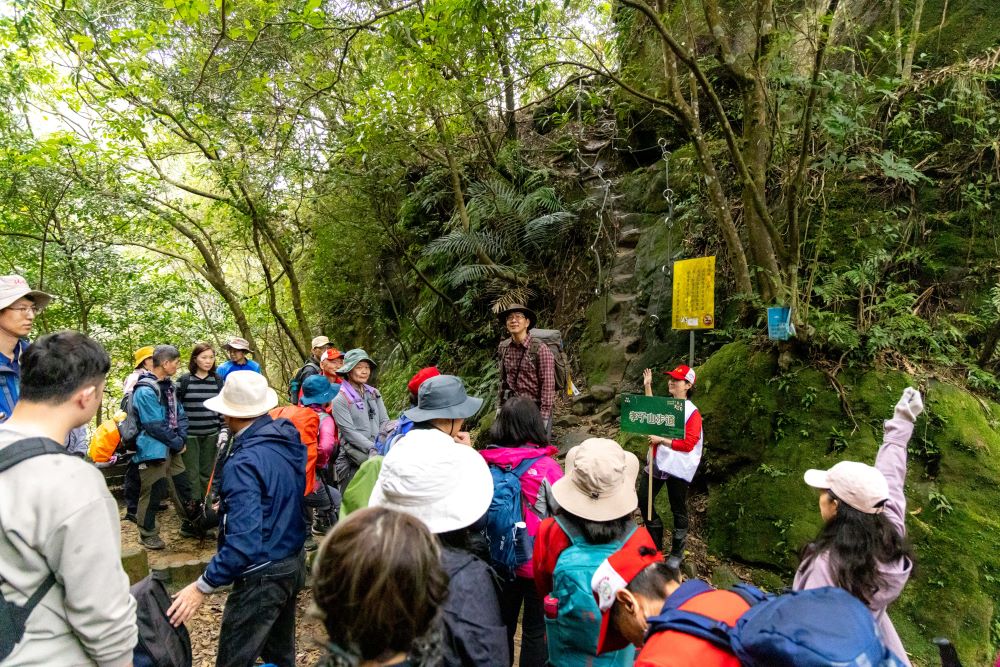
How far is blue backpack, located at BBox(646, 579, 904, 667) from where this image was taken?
118cm

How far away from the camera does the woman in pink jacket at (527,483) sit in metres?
2.82

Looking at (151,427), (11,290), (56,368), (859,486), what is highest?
(11,290)

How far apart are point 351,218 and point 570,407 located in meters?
6.07

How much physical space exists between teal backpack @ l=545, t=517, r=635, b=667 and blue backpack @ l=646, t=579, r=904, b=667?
702mm

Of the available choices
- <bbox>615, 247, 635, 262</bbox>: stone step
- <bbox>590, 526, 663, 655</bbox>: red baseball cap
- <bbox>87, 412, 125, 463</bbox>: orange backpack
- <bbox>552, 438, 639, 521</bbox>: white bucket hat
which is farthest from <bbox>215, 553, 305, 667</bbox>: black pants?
<bbox>615, 247, 635, 262</bbox>: stone step

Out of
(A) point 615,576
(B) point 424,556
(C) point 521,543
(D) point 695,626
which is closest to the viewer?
(B) point 424,556

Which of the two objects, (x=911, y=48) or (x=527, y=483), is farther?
(x=911, y=48)

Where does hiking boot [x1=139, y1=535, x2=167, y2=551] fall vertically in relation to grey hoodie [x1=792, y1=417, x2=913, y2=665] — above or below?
below

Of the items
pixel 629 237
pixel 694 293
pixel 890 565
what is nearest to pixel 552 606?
pixel 890 565

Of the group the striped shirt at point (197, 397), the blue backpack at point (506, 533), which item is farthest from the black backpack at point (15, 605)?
the striped shirt at point (197, 397)

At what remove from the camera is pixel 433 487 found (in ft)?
6.61

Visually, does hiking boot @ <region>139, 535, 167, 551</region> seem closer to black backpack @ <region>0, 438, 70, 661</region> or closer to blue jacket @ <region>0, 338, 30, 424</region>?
blue jacket @ <region>0, 338, 30, 424</region>

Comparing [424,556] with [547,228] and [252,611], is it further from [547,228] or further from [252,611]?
[547,228]

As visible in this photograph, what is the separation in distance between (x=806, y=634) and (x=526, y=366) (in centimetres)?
415
